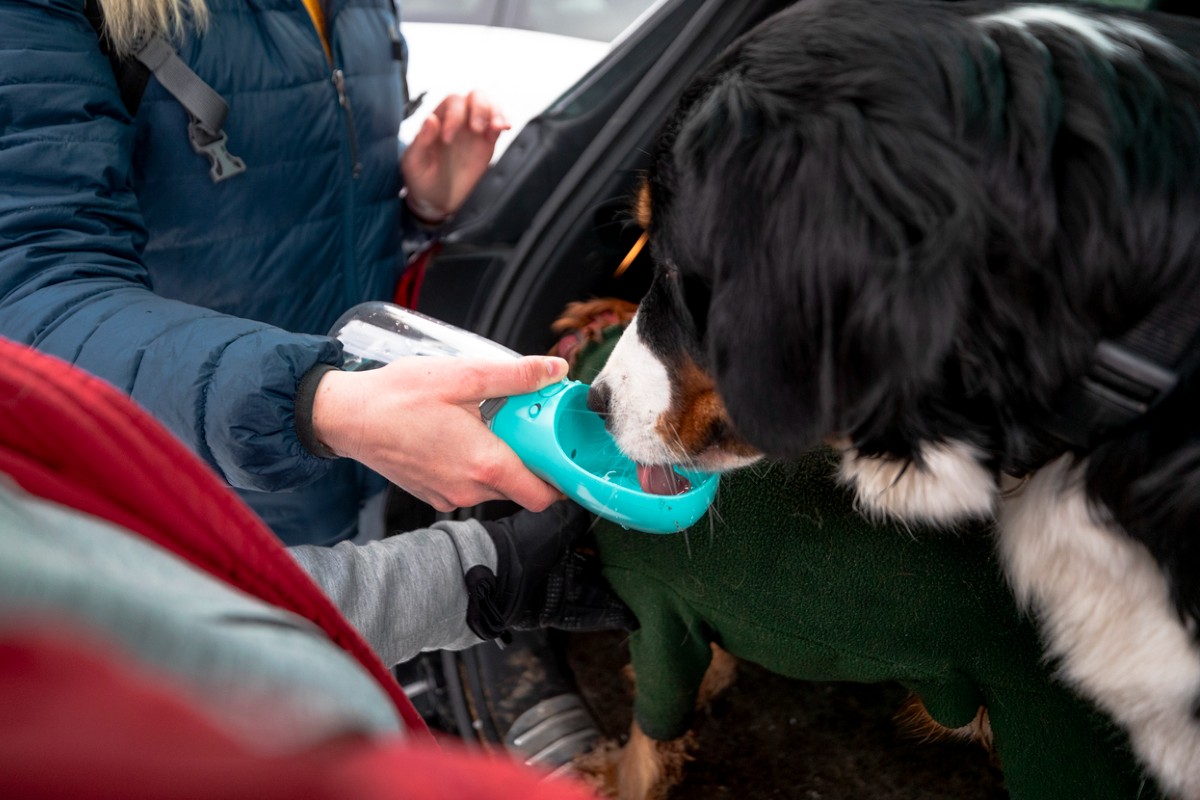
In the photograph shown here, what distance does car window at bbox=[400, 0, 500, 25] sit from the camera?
2.86 meters

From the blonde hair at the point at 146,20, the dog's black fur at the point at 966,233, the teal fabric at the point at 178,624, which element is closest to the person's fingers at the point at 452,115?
the blonde hair at the point at 146,20

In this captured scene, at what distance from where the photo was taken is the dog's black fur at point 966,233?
75 cm

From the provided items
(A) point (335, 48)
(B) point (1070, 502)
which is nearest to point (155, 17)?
(A) point (335, 48)

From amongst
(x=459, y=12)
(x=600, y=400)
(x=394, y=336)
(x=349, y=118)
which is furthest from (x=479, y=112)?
(x=459, y=12)

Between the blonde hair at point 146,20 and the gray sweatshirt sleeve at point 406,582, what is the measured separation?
0.71 meters

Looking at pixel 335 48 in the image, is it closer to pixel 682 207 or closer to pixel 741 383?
pixel 682 207

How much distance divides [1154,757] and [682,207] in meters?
0.79

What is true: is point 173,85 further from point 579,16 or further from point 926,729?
point 579,16

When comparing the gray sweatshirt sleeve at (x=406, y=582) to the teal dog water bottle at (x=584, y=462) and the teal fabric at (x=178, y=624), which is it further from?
the teal fabric at (x=178, y=624)

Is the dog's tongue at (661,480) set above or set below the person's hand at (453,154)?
below

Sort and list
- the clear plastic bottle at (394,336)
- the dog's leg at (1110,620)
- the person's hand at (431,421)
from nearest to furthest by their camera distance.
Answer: the dog's leg at (1110,620) → the person's hand at (431,421) → the clear plastic bottle at (394,336)

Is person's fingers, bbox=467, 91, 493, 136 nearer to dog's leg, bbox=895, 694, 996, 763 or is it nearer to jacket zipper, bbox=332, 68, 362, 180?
jacket zipper, bbox=332, 68, 362, 180

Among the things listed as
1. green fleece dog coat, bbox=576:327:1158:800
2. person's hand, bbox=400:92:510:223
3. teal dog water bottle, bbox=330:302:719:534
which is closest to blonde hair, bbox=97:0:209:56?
person's hand, bbox=400:92:510:223

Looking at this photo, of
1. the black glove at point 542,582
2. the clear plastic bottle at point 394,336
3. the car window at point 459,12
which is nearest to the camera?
the black glove at point 542,582
